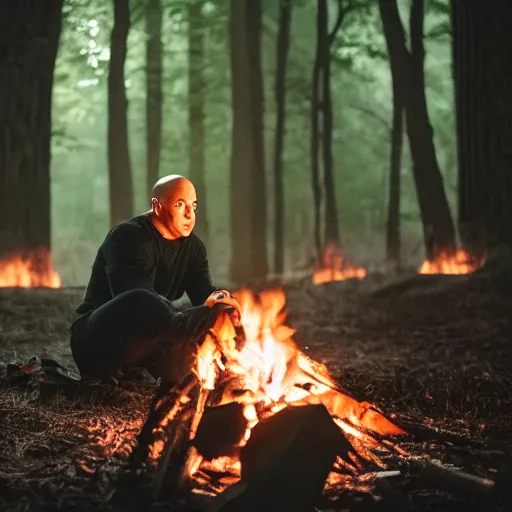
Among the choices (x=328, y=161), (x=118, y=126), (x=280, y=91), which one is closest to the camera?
(x=118, y=126)

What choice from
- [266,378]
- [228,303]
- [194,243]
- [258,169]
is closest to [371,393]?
[266,378]

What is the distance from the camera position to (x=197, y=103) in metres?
18.6

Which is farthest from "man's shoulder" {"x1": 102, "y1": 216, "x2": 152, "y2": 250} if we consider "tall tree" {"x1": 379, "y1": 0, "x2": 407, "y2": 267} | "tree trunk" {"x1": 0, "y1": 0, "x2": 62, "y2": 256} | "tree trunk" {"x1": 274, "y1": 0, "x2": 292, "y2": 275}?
"tree trunk" {"x1": 274, "y1": 0, "x2": 292, "y2": 275}

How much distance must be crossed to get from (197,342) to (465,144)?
A: 17.3ft

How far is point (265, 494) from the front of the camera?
2785mm

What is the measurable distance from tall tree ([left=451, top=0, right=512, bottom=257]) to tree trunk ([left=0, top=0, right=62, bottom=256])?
18.6 ft

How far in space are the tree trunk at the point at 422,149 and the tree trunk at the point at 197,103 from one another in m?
7.40

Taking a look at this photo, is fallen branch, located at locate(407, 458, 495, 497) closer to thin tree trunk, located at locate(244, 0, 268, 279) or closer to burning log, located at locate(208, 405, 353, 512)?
burning log, located at locate(208, 405, 353, 512)

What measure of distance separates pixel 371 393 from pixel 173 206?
77.3 inches

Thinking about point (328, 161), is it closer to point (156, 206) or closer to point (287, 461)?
point (156, 206)

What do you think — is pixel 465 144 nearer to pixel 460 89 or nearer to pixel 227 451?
pixel 460 89

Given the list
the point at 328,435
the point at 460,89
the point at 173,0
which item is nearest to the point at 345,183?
the point at 173,0

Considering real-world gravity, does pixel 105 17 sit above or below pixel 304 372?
above

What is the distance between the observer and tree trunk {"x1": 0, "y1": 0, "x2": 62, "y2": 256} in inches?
361
